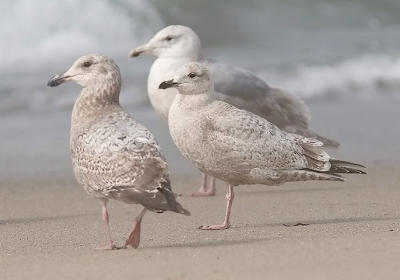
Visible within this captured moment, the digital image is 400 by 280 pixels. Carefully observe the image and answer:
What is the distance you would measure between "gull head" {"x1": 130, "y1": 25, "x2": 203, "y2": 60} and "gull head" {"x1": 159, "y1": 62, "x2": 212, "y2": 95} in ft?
8.81

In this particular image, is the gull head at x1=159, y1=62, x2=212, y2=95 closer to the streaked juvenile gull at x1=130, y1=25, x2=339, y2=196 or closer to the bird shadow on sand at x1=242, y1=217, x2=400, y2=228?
the bird shadow on sand at x1=242, y1=217, x2=400, y2=228

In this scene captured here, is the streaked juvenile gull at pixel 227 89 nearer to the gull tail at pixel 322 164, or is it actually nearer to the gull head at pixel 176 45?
the gull head at pixel 176 45

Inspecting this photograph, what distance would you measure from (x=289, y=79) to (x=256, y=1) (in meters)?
5.29

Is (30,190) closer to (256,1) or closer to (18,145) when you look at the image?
(18,145)

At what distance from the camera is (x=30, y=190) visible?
30.2 ft

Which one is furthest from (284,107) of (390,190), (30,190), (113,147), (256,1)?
(256,1)

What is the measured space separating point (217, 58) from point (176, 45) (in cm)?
634

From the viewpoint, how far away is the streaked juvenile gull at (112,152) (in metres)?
5.91

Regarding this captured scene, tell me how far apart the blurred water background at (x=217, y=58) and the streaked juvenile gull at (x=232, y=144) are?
2.59m

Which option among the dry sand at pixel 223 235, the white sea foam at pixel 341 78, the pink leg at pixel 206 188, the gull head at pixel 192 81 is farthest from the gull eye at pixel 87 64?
the white sea foam at pixel 341 78

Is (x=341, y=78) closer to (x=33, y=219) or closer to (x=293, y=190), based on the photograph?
(x=293, y=190)

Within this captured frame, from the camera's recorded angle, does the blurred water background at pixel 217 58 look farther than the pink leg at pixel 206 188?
Yes

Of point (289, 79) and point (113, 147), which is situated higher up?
point (289, 79)

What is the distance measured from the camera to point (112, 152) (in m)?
6.07
